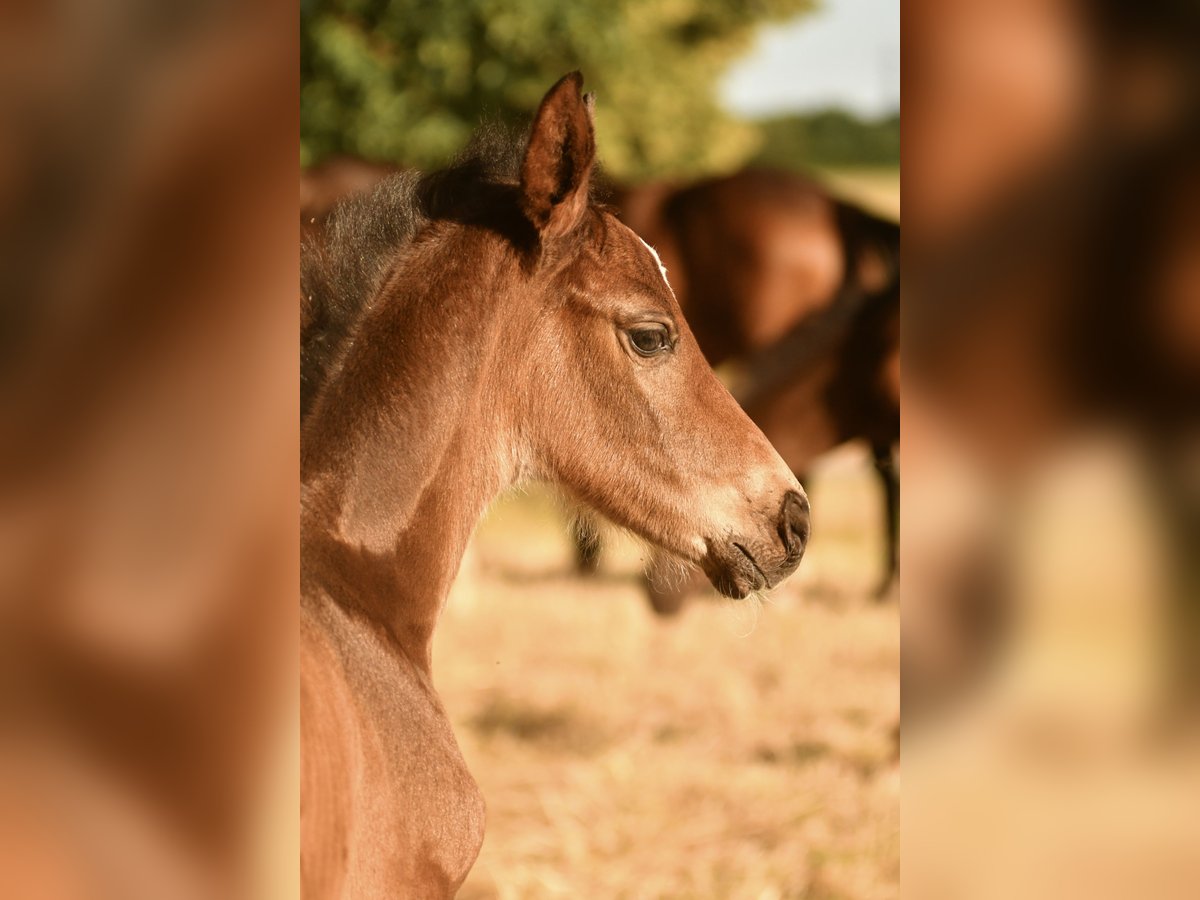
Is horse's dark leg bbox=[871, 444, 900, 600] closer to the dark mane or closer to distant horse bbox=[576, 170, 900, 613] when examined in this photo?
distant horse bbox=[576, 170, 900, 613]

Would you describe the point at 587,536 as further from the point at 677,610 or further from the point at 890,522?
the point at 890,522

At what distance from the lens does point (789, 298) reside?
4832 millimetres

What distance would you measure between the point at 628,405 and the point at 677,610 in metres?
2.74

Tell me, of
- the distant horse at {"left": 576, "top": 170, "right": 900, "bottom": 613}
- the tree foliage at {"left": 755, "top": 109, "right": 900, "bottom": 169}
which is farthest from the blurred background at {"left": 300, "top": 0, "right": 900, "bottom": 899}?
the tree foliage at {"left": 755, "top": 109, "right": 900, "bottom": 169}

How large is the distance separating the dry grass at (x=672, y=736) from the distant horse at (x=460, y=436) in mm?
349

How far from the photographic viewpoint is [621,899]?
3.23m
